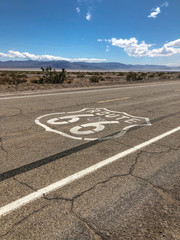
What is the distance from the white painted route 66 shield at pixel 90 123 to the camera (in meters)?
4.92

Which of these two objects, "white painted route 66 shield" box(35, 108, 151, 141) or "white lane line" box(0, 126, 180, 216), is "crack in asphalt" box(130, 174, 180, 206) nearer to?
"white lane line" box(0, 126, 180, 216)

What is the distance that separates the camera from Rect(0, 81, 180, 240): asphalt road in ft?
7.15

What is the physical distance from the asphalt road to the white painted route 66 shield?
0.10 feet

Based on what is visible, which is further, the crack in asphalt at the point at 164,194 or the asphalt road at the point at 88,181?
the crack in asphalt at the point at 164,194

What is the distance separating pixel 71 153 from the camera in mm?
3838

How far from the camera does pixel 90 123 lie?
5805 mm

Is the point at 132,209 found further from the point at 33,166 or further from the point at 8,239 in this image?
the point at 33,166

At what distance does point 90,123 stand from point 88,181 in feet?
9.71

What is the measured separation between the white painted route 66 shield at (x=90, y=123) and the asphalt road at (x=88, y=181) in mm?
29

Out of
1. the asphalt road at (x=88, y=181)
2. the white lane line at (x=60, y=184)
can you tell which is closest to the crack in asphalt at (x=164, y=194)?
the asphalt road at (x=88, y=181)

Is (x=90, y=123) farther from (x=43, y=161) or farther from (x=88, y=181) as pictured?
(x=88, y=181)

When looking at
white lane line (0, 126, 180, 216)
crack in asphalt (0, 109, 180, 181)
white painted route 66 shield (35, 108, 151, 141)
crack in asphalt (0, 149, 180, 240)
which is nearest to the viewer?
crack in asphalt (0, 149, 180, 240)

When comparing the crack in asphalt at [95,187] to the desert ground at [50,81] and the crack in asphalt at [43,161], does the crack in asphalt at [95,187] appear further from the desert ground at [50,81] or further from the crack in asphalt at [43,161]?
the desert ground at [50,81]

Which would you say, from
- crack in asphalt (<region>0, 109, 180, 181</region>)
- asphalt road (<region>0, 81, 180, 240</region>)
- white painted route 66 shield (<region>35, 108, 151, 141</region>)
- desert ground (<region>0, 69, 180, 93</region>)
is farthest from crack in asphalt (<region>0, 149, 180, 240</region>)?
desert ground (<region>0, 69, 180, 93</region>)
